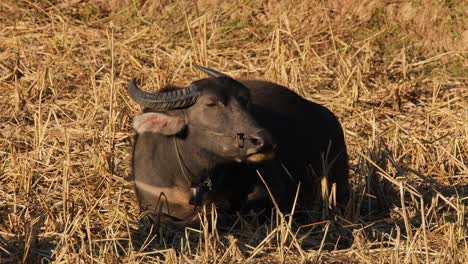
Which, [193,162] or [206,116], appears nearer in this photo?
[206,116]

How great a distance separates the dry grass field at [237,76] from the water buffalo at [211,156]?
257mm

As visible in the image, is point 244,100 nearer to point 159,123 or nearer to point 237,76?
point 159,123

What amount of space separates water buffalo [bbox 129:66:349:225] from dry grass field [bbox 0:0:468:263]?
257 mm

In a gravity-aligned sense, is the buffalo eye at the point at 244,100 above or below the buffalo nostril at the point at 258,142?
above

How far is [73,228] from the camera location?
20.3 feet

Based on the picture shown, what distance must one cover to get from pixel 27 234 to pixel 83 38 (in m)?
4.88

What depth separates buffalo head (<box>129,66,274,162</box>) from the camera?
6.98 meters

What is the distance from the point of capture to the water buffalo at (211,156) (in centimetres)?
701

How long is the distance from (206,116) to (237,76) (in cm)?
299

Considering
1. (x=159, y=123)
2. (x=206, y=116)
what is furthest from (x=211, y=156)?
(x=159, y=123)

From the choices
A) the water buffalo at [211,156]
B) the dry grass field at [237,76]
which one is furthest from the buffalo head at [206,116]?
the dry grass field at [237,76]

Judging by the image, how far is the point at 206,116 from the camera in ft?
23.3

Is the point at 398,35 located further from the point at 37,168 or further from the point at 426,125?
the point at 37,168

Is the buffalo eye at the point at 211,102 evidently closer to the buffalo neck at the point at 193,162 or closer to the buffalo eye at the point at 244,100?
the buffalo eye at the point at 244,100
